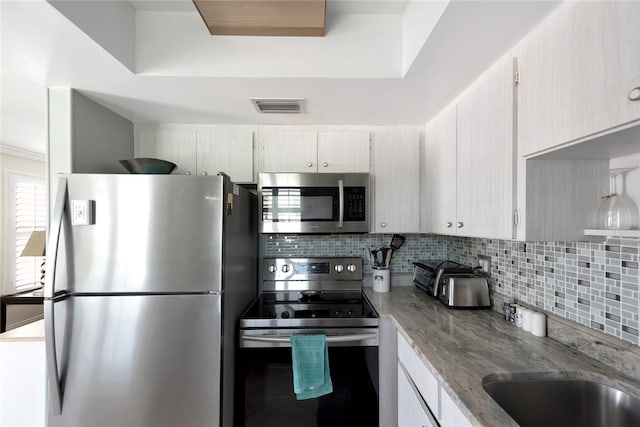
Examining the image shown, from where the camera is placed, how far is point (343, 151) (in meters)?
1.99

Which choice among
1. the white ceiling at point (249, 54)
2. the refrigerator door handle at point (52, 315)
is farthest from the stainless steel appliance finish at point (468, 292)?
the refrigerator door handle at point (52, 315)

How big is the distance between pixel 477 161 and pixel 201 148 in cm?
173

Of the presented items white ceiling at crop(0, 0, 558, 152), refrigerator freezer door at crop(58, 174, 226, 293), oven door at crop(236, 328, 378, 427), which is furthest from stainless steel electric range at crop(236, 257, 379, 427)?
white ceiling at crop(0, 0, 558, 152)

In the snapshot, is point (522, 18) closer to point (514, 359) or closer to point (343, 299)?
point (514, 359)

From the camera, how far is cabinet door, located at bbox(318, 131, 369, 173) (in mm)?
1979

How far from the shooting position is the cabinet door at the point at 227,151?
1.95 meters

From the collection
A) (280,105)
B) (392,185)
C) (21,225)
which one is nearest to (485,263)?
(392,185)

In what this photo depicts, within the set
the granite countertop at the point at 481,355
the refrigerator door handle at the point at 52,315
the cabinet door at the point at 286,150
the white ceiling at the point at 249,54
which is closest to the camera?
the granite countertop at the point at 481,355

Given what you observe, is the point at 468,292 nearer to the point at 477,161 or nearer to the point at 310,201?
the point at 477,161

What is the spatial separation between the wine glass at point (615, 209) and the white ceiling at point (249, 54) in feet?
2.11

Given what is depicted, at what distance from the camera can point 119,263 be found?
1.31 m

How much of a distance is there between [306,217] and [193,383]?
1100 mm

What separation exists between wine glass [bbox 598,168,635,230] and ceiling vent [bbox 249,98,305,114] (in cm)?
142

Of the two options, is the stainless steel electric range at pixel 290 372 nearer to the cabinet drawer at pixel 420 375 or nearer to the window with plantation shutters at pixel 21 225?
the cabinet drawer at pixel 420 375
